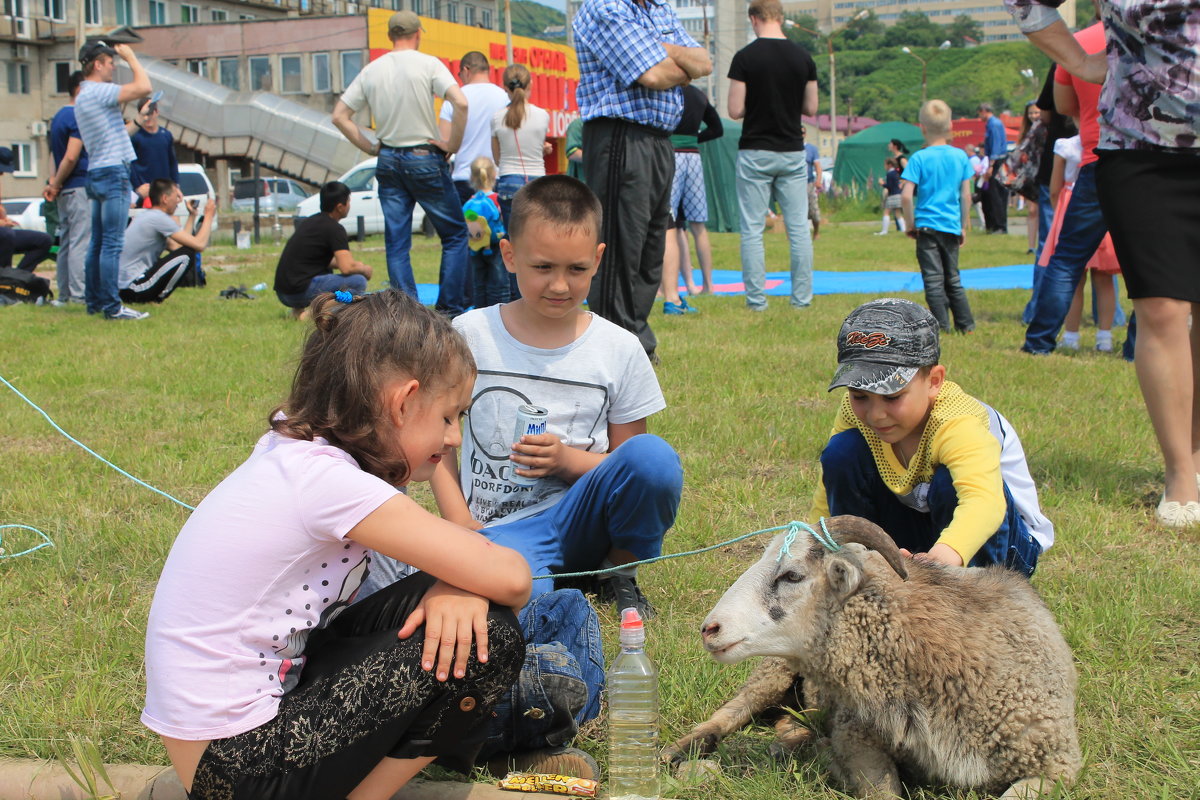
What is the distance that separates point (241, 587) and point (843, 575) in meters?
1.28

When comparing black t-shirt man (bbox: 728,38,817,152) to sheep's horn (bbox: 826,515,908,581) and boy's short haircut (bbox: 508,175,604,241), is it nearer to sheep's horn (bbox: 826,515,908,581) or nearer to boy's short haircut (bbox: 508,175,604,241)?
boy's short haircut (bbox: 508,175,604,241)

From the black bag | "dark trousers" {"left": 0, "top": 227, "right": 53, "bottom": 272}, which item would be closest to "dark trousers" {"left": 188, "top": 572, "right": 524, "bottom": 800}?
the black bag

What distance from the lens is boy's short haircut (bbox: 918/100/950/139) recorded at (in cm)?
934

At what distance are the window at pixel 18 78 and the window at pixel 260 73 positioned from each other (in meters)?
12.5

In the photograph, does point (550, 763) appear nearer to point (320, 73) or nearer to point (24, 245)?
point (24, 245)

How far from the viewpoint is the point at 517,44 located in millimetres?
40500

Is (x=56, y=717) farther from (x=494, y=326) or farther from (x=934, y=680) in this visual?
(x=934, y=680)

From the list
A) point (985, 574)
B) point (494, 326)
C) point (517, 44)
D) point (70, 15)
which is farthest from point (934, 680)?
point (70, 15)

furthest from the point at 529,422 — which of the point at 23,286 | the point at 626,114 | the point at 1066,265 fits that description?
the point at 23,286

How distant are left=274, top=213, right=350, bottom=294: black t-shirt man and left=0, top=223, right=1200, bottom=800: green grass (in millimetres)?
786

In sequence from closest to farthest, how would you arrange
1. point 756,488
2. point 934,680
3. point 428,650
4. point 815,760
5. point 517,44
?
point 428,650, point 934,680, point 815,760, point 756,488, point 517,44

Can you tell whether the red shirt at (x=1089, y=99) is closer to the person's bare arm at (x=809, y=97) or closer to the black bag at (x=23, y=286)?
the person's bare arm at (x=809, y=97)

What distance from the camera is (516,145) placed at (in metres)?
9.75

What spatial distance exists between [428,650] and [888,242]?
2002 centimetres
